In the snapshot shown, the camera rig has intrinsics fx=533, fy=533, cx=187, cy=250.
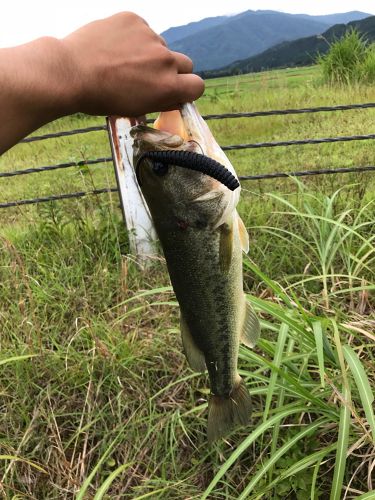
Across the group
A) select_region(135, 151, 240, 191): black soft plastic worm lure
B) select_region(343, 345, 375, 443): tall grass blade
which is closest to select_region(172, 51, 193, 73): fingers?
select_region(135, 151, 240, 191): black soft plastic worm lure

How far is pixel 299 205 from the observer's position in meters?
3.32

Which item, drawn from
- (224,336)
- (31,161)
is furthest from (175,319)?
(31,161)

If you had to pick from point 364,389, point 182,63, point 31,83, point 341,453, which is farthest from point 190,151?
point 341,453

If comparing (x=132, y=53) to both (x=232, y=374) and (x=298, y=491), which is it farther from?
(x=298, y=491)

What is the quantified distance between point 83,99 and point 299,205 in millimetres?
2439

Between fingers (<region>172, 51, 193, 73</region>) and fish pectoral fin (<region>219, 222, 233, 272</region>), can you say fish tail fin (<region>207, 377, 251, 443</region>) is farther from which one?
fingers (<region>172, 51, 193, 73</region>)

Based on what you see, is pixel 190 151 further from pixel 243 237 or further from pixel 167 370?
pixel 167 370

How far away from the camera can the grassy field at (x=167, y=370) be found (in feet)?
Result: 6.23

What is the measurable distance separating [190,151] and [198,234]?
0.22m

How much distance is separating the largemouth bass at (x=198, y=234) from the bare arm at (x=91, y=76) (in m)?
0.06

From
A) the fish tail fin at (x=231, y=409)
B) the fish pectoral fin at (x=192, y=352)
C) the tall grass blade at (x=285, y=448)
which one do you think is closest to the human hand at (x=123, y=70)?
the fish pectoral fin at (x=192, y=352)

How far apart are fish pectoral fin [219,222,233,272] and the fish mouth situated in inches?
6.4

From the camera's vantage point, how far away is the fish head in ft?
3.57

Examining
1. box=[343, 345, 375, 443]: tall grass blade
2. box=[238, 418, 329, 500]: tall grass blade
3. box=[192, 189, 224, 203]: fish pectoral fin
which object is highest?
box=[192, 189, 224, 203]: fish pectoral fin
